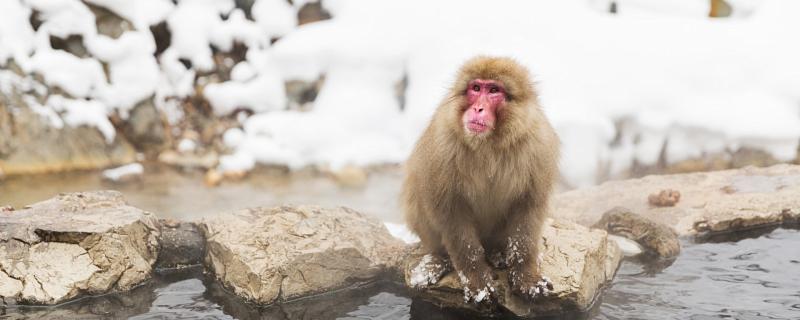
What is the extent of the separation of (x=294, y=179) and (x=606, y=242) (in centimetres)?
300

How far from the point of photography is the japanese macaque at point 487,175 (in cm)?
273

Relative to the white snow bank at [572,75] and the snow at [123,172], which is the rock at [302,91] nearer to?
the white snow bank at [572,75]

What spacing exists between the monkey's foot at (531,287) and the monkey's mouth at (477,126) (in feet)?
2.37

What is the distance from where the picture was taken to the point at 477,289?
296 centimetres

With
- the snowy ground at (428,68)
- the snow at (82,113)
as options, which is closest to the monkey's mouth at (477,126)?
the snowy ground at (428,68)

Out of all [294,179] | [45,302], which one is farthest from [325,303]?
[294,179]

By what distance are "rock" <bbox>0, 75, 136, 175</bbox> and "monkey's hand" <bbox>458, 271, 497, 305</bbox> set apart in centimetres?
381

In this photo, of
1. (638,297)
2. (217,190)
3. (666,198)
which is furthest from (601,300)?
(217,190)

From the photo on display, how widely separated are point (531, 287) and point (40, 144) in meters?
4.21

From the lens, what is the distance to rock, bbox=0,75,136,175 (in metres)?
5.39

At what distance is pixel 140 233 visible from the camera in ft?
11.4

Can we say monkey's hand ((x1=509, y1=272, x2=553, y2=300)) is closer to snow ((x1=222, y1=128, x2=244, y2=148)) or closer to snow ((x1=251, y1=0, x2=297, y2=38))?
snow ((x1=222, y1=128, x2=244, y2=148))

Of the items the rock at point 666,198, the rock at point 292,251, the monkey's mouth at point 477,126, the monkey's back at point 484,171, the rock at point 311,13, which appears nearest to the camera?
the monkey's mouth at point 477,126

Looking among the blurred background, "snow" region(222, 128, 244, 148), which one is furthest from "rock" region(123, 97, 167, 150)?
"snow" region(222, 128, 244, 148)
